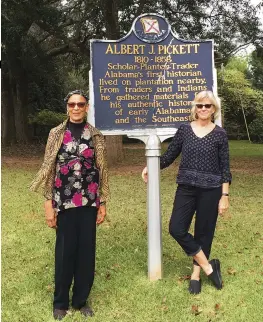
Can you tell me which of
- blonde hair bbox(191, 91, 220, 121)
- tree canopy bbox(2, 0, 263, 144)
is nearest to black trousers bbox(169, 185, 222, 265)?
blonde hair bbox(191, 91, 220, 121)

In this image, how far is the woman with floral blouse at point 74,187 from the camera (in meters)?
3.86

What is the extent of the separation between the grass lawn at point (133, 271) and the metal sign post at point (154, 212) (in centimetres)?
16

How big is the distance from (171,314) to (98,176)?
1.39m

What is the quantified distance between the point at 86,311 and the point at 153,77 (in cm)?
254

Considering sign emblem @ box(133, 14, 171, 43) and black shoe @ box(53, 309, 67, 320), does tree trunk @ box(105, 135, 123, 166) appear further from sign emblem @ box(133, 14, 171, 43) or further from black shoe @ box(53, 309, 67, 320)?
black shoe @ box(53, 309, 67, 320)

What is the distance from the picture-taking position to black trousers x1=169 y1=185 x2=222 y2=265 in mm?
4441

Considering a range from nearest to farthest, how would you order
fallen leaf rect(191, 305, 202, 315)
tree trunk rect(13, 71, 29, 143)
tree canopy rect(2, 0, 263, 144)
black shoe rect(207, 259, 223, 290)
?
fallen leaf rect(191, 305, 202, 315), black shoe rect(207, 259, 223, 290), tree canopy rect(2, 0, 263, 144), tree trunk rect(13, 71, 29, 143)

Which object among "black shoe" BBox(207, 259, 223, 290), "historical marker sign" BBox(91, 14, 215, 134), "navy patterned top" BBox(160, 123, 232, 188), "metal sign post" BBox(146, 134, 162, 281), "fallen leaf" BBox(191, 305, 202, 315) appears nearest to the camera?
"fallen leaf" BBox(191, 305, 202, 315)

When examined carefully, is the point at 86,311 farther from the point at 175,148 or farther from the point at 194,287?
the point at 175,148

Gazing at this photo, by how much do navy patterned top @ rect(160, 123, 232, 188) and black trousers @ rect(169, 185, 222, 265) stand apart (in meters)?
0.09

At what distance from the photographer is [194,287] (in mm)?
4637

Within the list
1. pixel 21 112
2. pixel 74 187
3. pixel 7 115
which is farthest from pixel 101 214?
pixel 7 115

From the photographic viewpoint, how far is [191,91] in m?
5.15

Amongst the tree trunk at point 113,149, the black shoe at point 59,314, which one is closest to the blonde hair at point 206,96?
the black shoe at point 59,314
